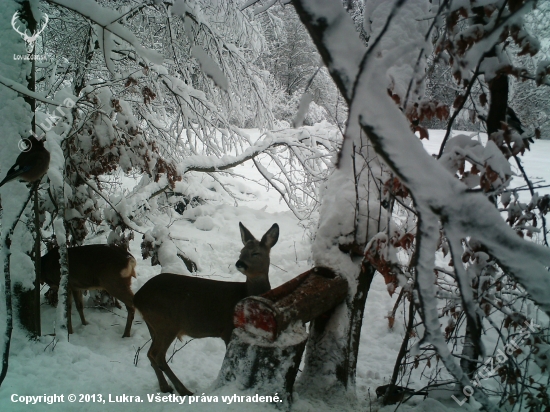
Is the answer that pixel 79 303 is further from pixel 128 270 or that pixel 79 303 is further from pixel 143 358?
pixel 143 358

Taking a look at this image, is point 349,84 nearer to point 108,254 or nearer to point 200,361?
point 200,361

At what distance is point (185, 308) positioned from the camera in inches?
144

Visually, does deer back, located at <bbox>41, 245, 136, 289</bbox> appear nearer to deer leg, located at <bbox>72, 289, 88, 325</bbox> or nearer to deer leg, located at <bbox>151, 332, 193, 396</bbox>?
deer leg, located at <bbox>72, 289, 88, 325</bbox>

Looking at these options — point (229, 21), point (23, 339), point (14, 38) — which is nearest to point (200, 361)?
point (23, 339)

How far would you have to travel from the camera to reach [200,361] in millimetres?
4344

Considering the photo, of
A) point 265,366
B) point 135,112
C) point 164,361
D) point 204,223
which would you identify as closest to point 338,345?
point 265,366

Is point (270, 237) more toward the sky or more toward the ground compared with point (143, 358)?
more toward the sky

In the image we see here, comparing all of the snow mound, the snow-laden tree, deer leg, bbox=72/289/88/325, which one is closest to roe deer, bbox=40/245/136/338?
deer leg, bbox=72/289/88/325

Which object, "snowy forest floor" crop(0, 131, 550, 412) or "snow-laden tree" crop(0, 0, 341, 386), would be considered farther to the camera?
"snow-laden tree" crop(0, 0, 341, 386)

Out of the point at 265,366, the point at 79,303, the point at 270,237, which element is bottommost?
the point at 265,366

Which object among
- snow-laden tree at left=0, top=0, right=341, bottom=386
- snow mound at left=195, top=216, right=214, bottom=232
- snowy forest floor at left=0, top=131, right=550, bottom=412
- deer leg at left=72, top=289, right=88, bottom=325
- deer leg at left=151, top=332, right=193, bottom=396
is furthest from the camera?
snow mound at left=195, top=216, right=214, bottom=232

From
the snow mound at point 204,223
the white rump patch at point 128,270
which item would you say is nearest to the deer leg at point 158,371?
the white rump patch at point 128,270

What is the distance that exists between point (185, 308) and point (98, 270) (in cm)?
190

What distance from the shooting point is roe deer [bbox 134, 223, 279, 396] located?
3645mm
